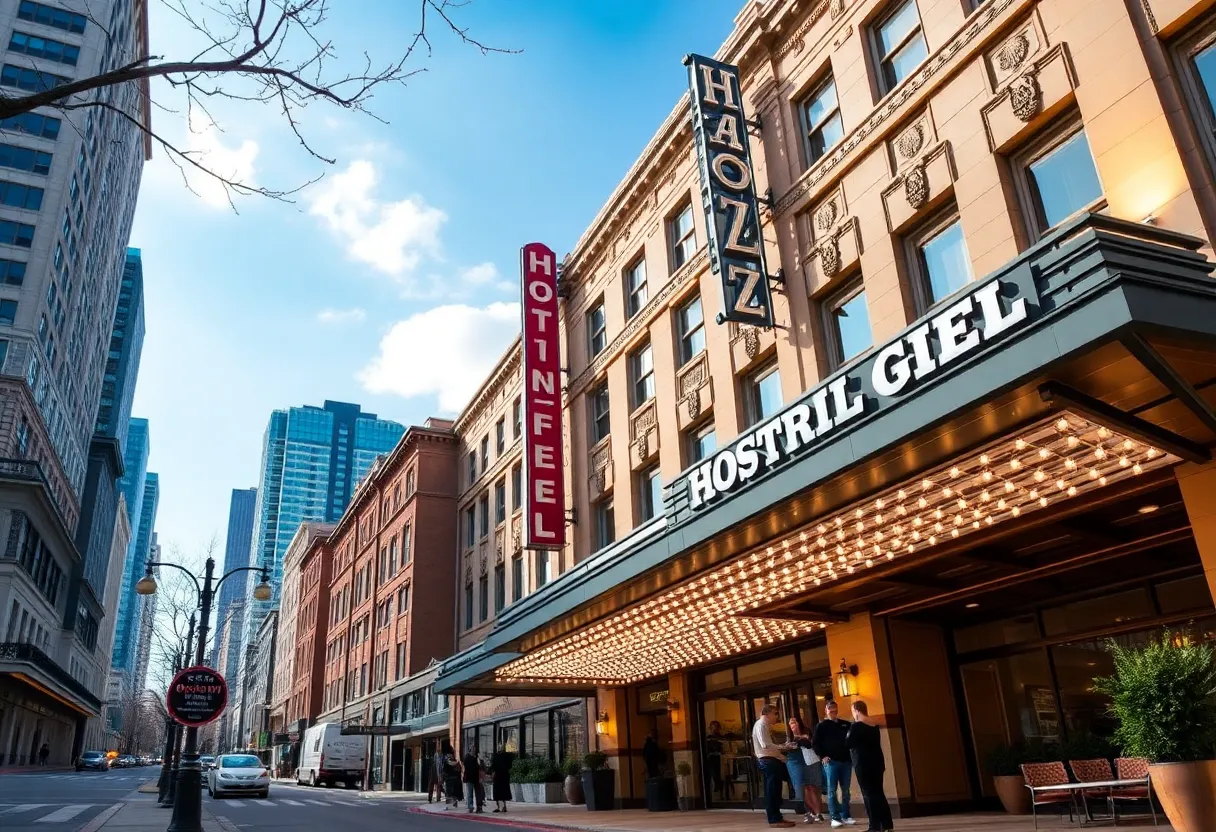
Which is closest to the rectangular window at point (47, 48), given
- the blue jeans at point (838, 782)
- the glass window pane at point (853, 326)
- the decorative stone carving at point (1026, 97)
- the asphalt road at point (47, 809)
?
the asphalt road at point (47, 809)

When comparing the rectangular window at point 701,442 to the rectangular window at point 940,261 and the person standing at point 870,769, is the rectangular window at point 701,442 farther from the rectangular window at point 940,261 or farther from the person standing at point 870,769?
the person standing at point 870,769

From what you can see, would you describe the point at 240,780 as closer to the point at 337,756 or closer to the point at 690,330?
the point at 337,756

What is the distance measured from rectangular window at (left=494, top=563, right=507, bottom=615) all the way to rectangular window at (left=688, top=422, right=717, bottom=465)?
15.1 meters

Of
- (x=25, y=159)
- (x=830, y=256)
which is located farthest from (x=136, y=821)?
(x=25, y=159)

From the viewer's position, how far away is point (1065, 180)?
41.3 ft

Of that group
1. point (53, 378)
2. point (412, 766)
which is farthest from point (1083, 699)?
point (53, 378)

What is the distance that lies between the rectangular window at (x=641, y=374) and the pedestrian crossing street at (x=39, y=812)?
1561cm

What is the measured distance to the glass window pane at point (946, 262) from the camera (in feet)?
46.7

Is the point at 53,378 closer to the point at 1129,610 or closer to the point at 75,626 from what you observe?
the point at 75,626

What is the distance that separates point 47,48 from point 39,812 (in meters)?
66.8

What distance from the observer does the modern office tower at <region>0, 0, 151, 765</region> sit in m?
56.2

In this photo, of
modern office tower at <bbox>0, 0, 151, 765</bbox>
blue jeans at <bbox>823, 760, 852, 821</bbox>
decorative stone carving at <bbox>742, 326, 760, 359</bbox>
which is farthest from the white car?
modern office tower at <bbox>0, 0, 151, 765</bbox>

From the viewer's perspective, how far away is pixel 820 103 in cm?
1834

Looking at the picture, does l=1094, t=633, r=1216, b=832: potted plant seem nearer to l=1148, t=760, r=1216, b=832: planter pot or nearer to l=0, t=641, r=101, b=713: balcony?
l=1148, t=760, r=1216, b=832: planter pot
